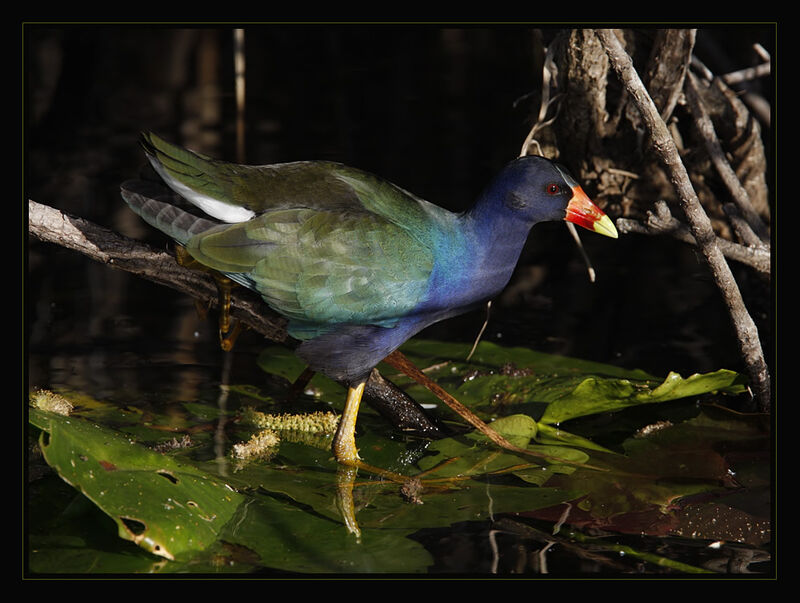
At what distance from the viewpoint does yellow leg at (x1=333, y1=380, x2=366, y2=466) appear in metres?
2.97

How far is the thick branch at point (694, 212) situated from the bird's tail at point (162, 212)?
1.22 m

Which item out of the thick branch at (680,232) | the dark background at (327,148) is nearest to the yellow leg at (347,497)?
the dark background at (327,148)

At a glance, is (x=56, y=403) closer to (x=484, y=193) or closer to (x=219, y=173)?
(x=219, y=173)

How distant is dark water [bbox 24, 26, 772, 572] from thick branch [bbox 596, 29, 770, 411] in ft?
1.73

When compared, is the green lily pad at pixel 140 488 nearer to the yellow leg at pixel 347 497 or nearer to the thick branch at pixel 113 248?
the yellow leg at pixel 347 497

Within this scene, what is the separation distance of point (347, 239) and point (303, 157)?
344 centimetres

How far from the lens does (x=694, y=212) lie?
119 inches

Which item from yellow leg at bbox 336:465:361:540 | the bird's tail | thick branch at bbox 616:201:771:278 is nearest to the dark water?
yellow leg at bbox 336:465:361:540

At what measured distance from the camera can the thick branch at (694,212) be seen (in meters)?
2.86

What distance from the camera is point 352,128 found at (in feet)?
22.4

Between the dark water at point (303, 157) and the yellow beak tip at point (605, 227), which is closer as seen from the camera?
the yellow beak tip at point (605, 227)

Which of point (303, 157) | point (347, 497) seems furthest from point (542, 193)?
point (303, 157)

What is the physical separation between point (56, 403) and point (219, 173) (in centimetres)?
88

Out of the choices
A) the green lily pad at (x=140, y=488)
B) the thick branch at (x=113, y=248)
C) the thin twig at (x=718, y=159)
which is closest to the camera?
the green lily pad at (x=140, y=488)
